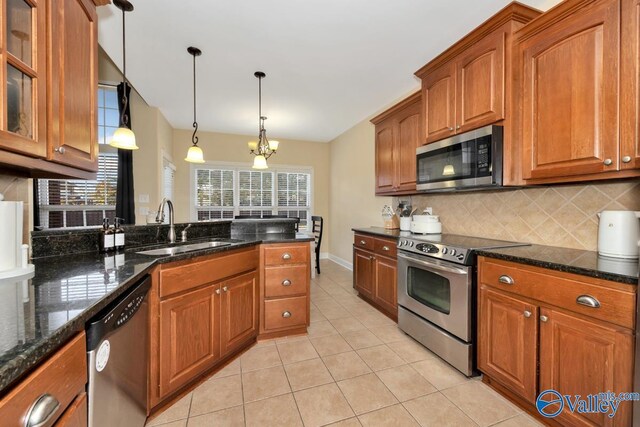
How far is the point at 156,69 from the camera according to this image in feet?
9.64

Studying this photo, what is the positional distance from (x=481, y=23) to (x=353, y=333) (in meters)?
2.83

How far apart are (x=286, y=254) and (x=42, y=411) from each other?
1854 millimetres

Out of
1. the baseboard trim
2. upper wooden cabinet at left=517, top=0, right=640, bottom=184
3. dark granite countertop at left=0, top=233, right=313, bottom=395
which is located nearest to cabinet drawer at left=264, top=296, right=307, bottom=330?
dark granite countertop at left=0, top=233, right=313, bottom=395

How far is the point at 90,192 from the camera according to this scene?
372 cm

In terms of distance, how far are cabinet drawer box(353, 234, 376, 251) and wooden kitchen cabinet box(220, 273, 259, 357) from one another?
1479mm

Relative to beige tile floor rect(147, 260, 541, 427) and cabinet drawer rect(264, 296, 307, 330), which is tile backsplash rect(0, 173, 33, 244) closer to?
beige tile floor rect(147, 260, 541, 427)

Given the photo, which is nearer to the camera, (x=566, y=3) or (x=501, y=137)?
(x=566, y=3)

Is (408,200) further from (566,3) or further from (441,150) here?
(566,3)

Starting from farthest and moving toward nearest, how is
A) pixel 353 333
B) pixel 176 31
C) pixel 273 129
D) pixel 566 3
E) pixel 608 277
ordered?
pixel 273 129 < pixel 353 333 < pixel 176 31 < pixel 566 3 < pixel 608 277

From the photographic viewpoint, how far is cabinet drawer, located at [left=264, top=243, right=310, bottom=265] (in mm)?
2406

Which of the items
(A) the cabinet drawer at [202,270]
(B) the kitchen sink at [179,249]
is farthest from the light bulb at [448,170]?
(B) the kitchen sink at [179,249]

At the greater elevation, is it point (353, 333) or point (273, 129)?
point (273, 129)

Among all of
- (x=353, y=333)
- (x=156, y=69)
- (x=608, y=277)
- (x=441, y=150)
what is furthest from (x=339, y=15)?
(x=353, y=333)

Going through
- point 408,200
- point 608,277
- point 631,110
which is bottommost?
point 608,277
